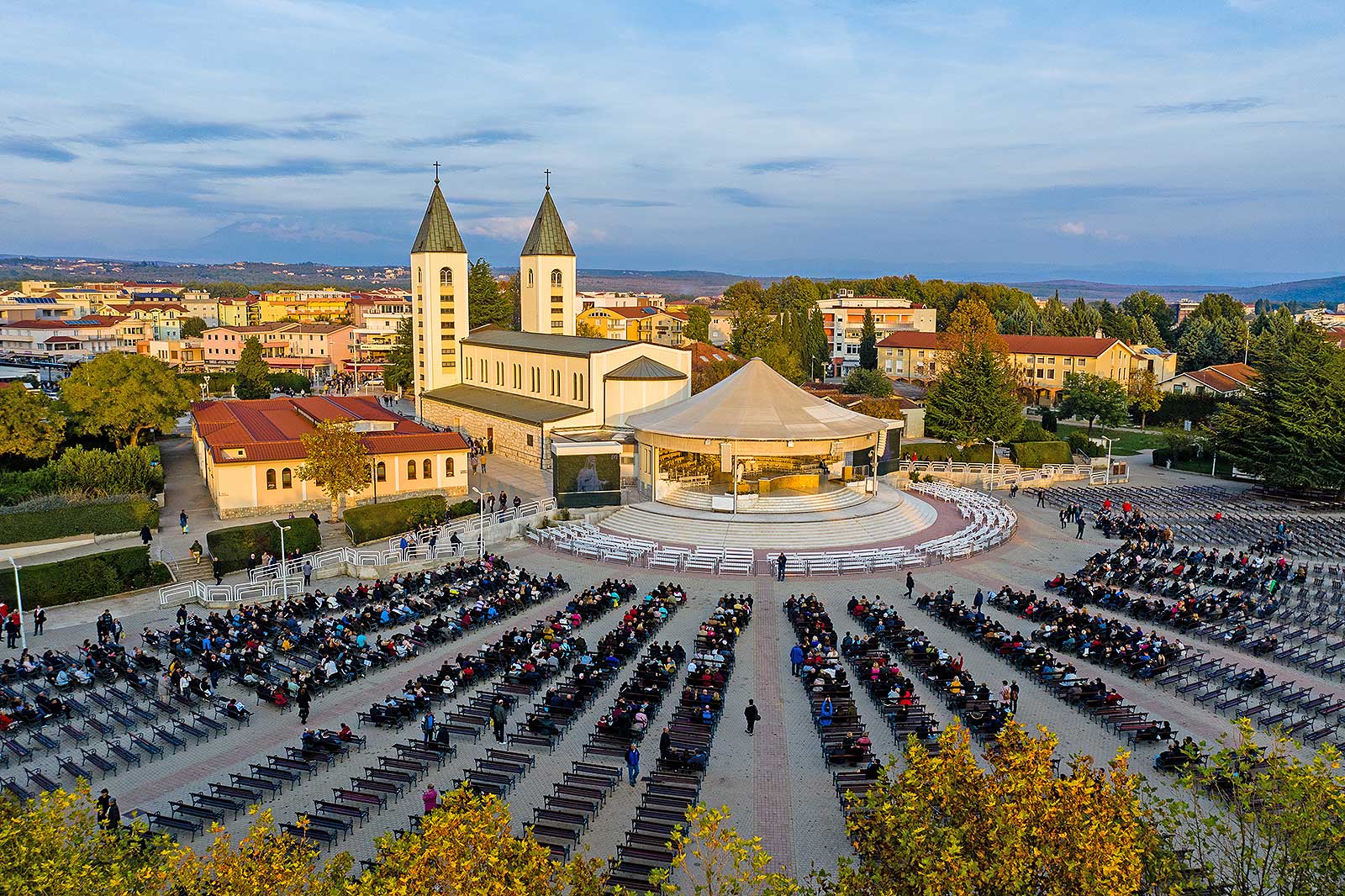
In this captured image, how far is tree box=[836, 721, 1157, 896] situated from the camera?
8812mm

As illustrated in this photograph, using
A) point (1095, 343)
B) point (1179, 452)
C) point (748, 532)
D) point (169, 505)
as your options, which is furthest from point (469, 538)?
point (1095, 343)

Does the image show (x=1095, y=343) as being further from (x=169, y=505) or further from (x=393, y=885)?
(x=393, y=885)

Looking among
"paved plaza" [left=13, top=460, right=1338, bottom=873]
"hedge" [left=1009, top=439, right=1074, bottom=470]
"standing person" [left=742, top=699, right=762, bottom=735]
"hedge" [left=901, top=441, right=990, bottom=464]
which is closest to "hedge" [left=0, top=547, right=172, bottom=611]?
"paved plaza" [left=13, top=460, right=1338, bottom=873]

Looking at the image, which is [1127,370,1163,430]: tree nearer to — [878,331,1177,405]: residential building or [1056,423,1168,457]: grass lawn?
[878,331,1177,405]: residential building

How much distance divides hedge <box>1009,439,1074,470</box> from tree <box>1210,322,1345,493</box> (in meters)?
7.18

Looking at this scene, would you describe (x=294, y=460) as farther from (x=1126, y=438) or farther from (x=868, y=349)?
(x=868, y=349)

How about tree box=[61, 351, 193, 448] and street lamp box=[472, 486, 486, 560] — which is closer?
street lamp box=[472, 486, 486, 560]

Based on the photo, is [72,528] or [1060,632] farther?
[72,528]

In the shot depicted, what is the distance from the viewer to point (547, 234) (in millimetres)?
65562

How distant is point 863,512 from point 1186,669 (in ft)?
52.3

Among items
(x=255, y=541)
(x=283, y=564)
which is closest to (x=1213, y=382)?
(x=255, y=541)

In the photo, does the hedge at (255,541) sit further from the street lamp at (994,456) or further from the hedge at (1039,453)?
the hedge at (1039,453)

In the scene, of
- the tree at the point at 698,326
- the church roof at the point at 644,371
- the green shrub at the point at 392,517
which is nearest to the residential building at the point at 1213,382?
the church roof at the point at 644,371

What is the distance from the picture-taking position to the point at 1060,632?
22.1 metres
